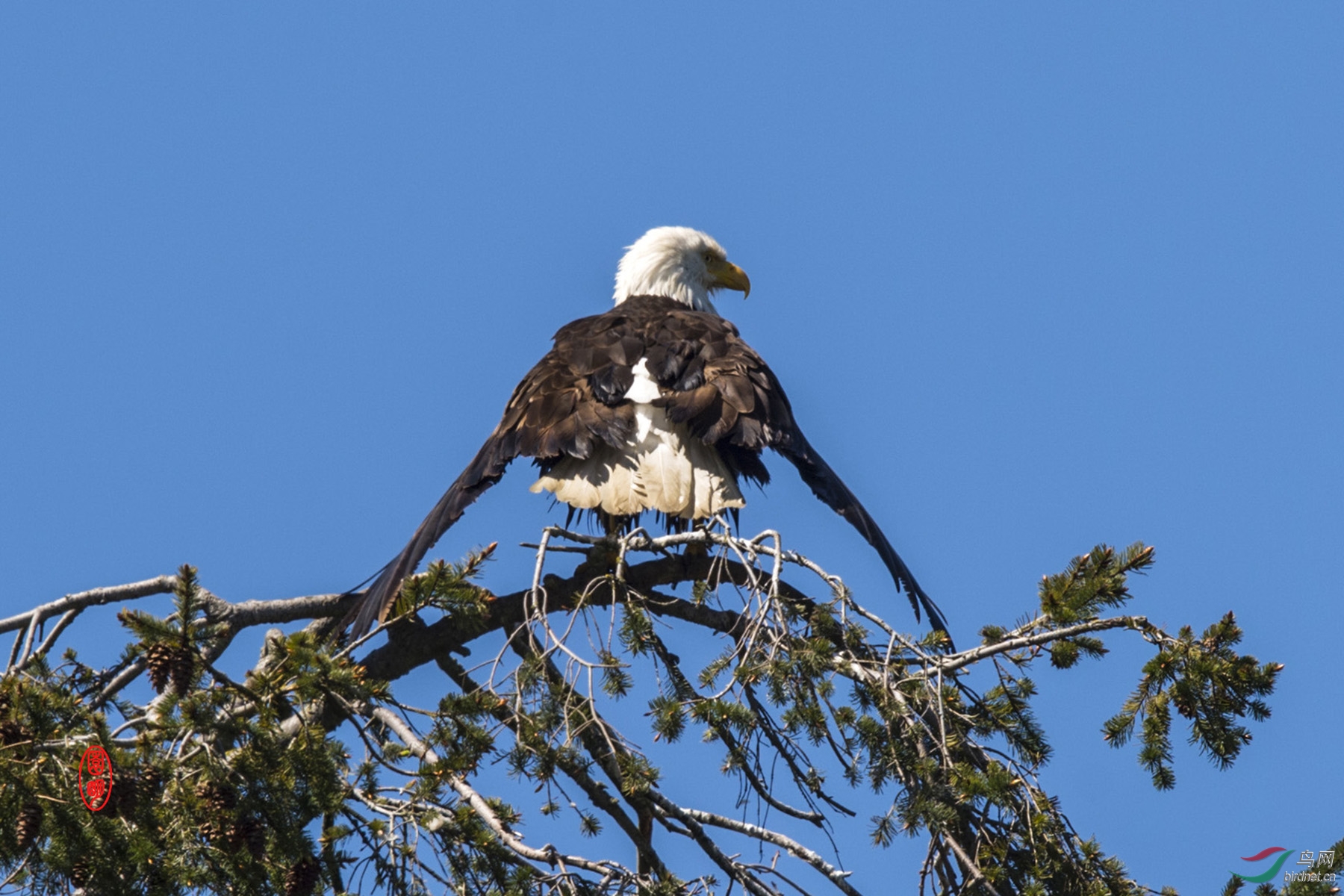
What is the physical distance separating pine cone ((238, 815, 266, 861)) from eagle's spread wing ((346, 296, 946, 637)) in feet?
4.69

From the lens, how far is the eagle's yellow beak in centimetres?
746

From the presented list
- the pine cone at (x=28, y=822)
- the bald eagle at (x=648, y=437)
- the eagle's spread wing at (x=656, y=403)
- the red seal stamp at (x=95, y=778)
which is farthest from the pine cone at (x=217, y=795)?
the eagle's spread wing at (x=656, y=403)

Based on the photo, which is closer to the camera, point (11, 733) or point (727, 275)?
point (11, 733)

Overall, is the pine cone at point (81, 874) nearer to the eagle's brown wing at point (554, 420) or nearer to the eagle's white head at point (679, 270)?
the eagle's brown wing at point (554, 420)

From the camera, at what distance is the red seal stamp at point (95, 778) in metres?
2.58

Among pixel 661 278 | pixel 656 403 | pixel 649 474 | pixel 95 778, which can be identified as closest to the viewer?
pixel 95 778

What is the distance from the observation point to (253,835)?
8.68ft

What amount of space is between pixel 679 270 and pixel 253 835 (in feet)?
16.4

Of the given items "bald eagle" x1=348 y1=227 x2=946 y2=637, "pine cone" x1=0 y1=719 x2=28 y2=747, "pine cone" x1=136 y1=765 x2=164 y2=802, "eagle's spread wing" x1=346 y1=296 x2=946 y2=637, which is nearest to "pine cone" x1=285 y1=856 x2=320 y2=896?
"pine cone" x1=136 y1=765 x2=164 y2=802

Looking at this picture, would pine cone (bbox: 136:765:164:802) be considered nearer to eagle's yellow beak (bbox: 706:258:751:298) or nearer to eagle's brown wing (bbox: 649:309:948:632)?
eagle's brown wing (bbox: 649:309:948:632)

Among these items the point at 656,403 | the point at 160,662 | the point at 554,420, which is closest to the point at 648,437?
the point at 656,403

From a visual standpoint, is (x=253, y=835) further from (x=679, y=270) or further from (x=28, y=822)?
(x=679, y=270)

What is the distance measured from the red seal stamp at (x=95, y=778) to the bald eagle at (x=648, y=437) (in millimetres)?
1332

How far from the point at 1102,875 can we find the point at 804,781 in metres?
0.67
